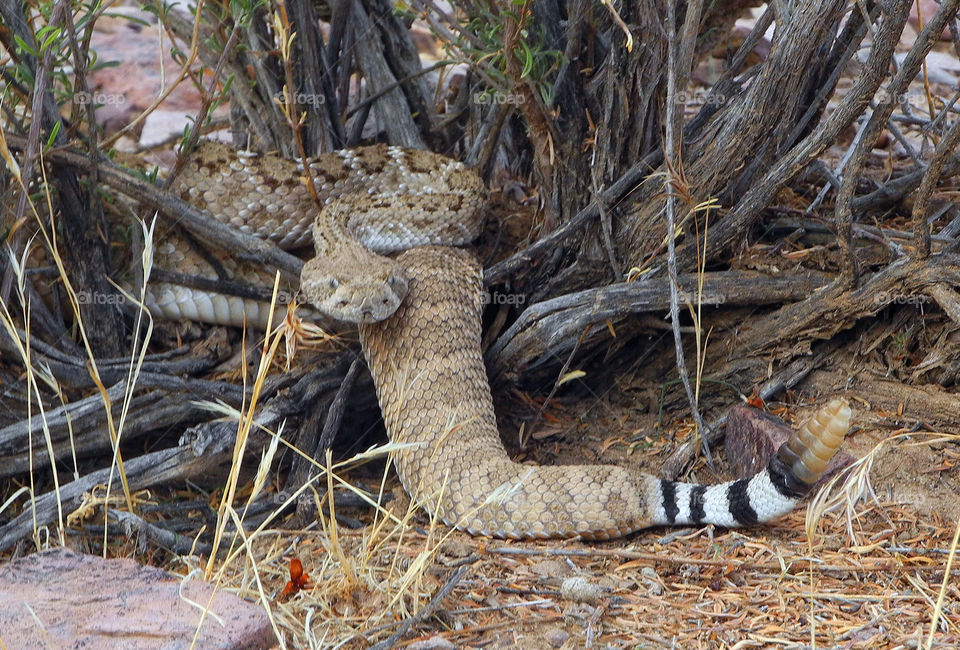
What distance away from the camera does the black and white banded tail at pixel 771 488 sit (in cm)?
234

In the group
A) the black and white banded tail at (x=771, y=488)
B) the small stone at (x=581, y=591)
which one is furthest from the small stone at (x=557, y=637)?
the black and white banded tail at (x=771, y=488)

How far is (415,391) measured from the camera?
12.0ft

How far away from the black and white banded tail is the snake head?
1314mm

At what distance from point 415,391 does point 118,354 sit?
1490 millimetres

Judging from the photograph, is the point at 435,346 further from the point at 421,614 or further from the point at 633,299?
the point at 421,614

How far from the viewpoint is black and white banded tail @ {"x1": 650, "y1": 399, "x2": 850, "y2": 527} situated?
234 centimetres

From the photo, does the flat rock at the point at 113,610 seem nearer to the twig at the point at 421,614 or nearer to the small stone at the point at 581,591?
the twig at the point at 421,614

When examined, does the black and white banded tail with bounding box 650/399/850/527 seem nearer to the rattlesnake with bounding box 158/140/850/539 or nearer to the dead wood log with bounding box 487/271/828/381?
the rattlesnake with bounding box 158/140/850/539

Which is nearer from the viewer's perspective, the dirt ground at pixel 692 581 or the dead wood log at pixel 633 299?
the dirt ground at pixel 692 581

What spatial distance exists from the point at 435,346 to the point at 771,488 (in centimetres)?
152

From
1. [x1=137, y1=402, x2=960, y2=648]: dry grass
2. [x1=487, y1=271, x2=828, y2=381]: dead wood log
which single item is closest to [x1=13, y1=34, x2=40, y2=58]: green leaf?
[x1=137, y1=402, x2=960, y2=648]: dry grass

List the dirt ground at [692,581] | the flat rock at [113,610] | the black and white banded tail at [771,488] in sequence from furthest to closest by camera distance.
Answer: the dirt ground at [692,581] < the black and white banded tail at [771,488] < the flat rock at [113,610]

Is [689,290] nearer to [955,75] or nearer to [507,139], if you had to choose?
[507,139]

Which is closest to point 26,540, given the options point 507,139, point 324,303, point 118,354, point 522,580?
point 118,354
